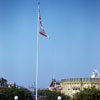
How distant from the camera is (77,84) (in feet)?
230

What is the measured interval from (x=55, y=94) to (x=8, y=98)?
12.7 metres

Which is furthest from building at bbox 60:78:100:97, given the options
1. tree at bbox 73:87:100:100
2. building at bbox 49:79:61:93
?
building at bbox 49:79:61:93

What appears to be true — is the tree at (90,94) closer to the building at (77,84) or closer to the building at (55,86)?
the building at (77,84)

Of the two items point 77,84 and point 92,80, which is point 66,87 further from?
point 92,80

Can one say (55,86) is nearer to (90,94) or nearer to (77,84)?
(77,84)

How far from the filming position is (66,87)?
2894 inches

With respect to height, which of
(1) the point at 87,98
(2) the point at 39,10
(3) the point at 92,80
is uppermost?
(2) the point at 39,10

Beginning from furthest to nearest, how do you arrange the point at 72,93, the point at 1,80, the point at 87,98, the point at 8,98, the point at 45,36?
1. the point at 1,80
2. the point at 72,93
3. the point at 8,98
4. the point at 87,98
5. the point at 45,36

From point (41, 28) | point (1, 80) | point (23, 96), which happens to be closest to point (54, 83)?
point (1, 80)

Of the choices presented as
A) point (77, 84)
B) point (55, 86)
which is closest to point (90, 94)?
point (77, 84)

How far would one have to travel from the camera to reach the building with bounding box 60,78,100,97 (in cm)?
6675

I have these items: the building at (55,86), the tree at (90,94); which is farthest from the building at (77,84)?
the building at (55,86)

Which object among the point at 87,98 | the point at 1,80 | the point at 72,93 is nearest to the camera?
the point at 87,98

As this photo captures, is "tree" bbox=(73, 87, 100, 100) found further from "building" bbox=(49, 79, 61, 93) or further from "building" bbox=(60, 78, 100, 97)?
"building" bbox=(49, 79, 61, 93)
